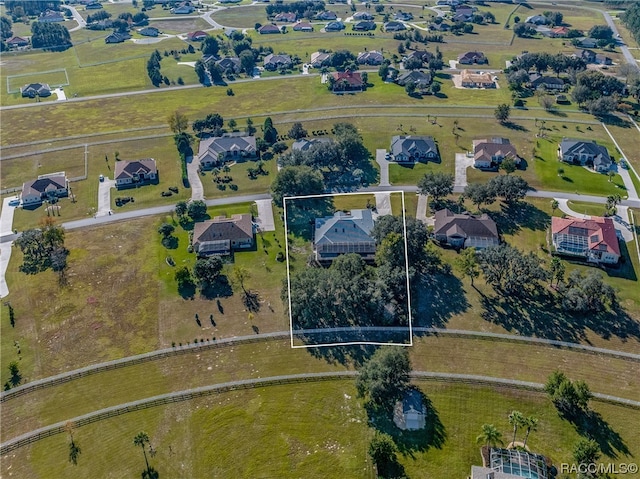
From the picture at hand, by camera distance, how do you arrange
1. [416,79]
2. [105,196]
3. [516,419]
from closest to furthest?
[516,419]
[105,196]
[416,79]

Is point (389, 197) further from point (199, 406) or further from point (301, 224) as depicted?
point (199, 406)

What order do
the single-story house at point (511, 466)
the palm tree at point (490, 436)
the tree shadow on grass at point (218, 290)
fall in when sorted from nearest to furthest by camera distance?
the single-story house at point (511, 466) → the palm tree at point (490, 436) → the tree shadow on grass at point (218, 290)

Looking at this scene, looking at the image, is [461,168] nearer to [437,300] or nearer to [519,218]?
[519,218]

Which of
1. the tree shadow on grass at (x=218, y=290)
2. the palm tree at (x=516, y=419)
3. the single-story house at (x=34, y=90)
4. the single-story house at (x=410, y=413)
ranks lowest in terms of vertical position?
the single-story house at (x=34, y=90)

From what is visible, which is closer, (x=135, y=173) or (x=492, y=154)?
(x=135, y=173)

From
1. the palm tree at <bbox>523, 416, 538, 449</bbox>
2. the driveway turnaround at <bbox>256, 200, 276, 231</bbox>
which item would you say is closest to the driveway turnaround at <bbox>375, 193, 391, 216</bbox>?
the driveway turnaround at <bbox>256, 200, 276, 231</bbox>

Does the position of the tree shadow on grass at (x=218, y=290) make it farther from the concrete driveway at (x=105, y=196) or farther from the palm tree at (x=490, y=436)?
the palm tree at (x=490, y=436)

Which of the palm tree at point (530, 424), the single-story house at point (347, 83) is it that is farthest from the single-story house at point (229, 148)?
the palm tree at point (530, 424)

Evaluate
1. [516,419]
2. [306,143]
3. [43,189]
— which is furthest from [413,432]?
[43,189]
